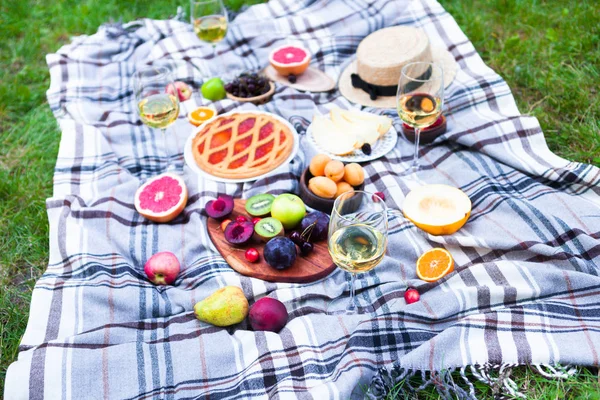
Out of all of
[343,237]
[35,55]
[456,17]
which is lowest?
[35,55]

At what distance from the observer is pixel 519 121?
12.5 feet

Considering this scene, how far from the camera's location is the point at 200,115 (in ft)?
14.3

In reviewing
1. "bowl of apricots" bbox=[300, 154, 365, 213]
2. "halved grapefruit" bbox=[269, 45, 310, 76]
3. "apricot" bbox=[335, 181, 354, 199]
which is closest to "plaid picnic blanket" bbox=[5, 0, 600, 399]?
"bowl of apricots" bbox=[300, 154, 365, 213]

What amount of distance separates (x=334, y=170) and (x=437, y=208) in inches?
25.1

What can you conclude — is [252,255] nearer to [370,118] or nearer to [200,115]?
[370,118]

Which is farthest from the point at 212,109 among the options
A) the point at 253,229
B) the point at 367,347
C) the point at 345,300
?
the point at 367,347

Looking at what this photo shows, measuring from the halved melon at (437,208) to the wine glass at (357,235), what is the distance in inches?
34.1

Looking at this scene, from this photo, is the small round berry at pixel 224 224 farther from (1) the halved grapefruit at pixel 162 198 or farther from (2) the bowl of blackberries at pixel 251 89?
(2) the bowl of blackberries at pixel 251 89

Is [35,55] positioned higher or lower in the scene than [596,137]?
lower

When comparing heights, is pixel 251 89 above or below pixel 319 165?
below

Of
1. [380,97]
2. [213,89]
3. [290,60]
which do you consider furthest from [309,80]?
[213,89]

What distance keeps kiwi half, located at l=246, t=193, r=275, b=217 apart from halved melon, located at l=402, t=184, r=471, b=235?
2.60 feet

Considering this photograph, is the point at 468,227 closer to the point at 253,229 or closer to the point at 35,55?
the point at 253,229

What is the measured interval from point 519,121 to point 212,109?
2.25 metres
